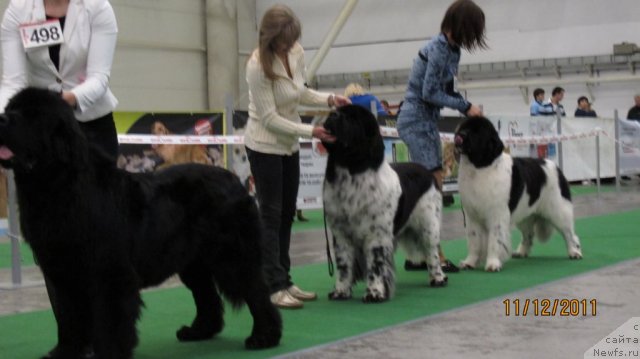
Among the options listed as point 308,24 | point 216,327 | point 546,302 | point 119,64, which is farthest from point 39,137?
point 308,24

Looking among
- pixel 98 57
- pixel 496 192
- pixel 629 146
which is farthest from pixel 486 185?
pixel 629 146

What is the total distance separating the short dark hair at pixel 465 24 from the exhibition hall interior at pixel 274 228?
1cm

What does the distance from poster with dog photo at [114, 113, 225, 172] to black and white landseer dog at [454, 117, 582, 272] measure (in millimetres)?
3430

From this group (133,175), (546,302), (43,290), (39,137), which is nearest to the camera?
(39,137)

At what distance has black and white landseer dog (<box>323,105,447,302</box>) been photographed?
16.0 feet

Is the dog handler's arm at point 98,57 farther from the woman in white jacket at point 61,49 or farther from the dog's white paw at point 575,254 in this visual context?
Result: the dog's white paw at point 575,254

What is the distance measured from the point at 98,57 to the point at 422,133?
9.96 ft

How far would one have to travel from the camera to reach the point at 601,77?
17.5m

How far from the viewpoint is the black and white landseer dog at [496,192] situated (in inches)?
239

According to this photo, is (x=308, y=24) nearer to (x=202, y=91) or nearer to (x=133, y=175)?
(x=202, y=91)

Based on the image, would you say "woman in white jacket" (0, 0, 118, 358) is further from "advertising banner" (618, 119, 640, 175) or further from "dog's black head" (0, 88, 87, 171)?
"advertising banner" (618, 119, 640, 175)

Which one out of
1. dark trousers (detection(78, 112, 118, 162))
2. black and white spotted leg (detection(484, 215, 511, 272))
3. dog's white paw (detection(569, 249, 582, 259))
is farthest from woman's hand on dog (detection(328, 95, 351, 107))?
dog's white paw (detection(569, 249, 582, 259))

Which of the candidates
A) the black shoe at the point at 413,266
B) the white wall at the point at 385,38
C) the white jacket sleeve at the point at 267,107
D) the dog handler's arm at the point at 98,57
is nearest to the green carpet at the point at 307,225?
the white jacket sleeve at the point at 267,107

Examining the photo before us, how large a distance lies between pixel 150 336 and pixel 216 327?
394 mm
